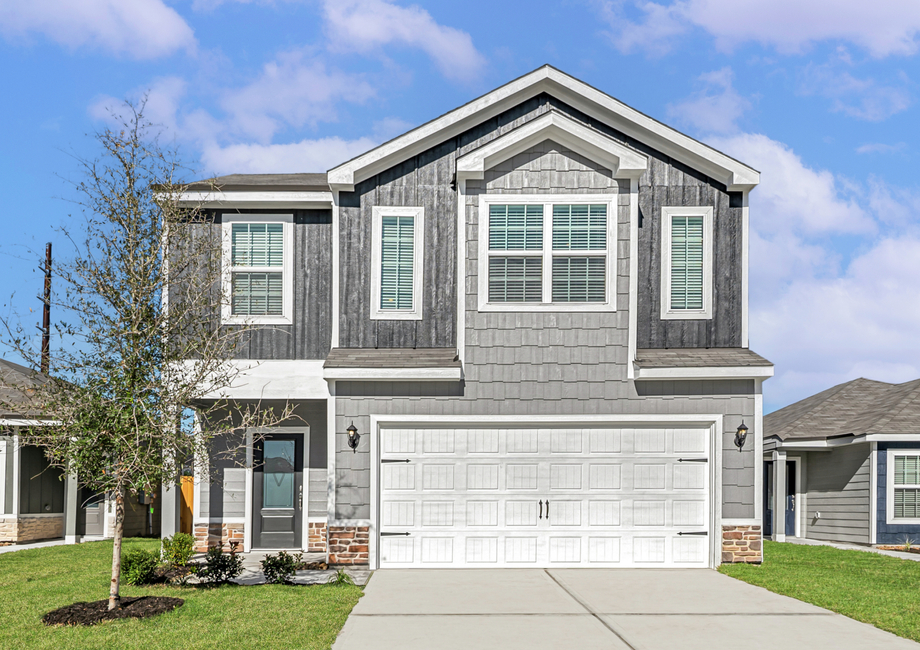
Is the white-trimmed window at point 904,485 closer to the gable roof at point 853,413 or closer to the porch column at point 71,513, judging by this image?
the gable roof at point 853,413

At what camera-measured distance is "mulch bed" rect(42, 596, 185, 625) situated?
941 centimetres

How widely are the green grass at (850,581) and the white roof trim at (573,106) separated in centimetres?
591

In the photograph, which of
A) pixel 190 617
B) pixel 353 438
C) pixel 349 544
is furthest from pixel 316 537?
pixel 190 617

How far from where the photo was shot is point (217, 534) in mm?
15227

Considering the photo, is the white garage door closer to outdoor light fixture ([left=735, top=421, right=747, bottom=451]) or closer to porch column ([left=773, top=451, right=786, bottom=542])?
outdoor light fixture ([left=735, top=421, right=747, bottom=451])

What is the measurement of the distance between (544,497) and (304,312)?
193 inches

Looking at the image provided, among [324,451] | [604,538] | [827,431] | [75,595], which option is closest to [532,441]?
[604,538]

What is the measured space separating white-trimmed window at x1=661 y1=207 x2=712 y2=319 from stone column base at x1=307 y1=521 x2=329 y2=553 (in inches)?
265

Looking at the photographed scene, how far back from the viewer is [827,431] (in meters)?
20.6

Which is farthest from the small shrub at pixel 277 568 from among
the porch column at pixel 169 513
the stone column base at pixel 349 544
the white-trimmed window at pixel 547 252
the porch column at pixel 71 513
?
the porch column at pixel 71 513

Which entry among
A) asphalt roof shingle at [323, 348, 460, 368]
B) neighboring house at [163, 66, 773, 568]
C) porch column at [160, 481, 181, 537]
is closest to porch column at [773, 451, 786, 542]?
neighboring house at [163, 66, 773, 568]

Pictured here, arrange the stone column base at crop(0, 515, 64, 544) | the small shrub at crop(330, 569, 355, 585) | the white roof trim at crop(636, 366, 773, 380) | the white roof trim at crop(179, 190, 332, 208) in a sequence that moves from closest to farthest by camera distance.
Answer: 1. the small shrub at crop(330, 569, 355, 585)
2. the white roof trim at crop(636, 366, 773, 380)
3. the white roof trim at crop(179, 190, 332, 208)
4. the stone column base at crop(0, 515, 64, 544)

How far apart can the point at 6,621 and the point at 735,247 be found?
11.1 meters

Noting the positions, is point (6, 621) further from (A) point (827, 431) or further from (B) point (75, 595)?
(A) point (827, 431)
